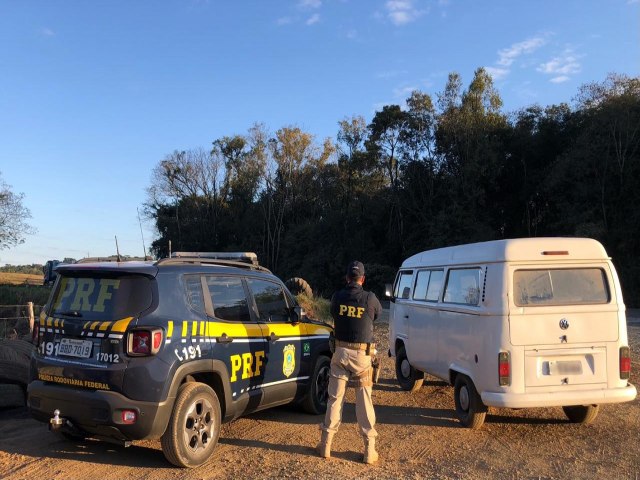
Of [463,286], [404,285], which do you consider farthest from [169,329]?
[404,285]

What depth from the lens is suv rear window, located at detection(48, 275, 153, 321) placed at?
486 centimetres

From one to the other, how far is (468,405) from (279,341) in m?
2.46

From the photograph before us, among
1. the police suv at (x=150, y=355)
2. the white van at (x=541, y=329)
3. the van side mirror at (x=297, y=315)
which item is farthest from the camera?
the van side mirror at (x=297, y=315)

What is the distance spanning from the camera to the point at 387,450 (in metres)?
5.77

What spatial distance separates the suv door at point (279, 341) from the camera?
6.23m

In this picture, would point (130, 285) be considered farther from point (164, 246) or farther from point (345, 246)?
point (164, 246)

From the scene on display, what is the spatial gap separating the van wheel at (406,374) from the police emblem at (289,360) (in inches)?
108

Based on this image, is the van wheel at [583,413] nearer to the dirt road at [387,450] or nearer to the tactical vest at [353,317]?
Result: the dirt road at [387,450]

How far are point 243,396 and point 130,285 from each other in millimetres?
1746

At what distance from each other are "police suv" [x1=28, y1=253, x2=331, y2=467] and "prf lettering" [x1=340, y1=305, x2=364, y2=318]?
1091 mm

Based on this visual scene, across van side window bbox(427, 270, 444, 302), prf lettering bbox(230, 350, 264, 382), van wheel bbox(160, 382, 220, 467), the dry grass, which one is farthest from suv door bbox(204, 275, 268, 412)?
the dry grass

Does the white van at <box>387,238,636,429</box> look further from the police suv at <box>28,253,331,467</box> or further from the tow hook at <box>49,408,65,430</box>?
the tow hook at <box>49,408,65,430</box>

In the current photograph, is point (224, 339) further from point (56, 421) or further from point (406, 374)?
point (406, 374)

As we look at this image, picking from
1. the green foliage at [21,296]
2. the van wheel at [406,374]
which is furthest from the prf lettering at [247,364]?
the green foliage at [21,296]
